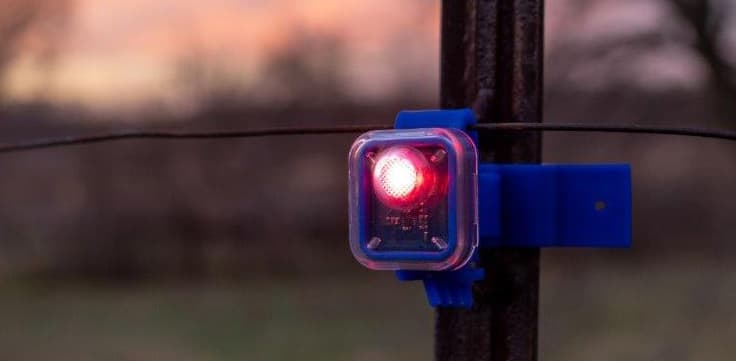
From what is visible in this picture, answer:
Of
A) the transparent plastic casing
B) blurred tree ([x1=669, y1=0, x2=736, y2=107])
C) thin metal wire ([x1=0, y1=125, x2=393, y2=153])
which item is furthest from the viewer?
blurred tree ([x1=669, y1=0, x2=736, y2=107])

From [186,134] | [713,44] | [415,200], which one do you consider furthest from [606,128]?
[713,44]

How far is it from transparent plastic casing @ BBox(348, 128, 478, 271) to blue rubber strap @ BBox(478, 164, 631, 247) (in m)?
0.08

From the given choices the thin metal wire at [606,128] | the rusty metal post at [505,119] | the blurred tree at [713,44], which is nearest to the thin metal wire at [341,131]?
the thin metal wire at [606,128]

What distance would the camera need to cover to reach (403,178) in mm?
756

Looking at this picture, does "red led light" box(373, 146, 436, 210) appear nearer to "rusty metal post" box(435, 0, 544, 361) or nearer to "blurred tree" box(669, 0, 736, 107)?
"rusty metal post" box(435, 0, 544, 361)

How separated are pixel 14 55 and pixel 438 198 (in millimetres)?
3830

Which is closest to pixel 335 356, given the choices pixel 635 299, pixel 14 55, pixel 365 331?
pixel 365 331

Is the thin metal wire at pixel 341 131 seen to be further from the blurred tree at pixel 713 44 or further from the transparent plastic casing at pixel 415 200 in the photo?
the blurred tree at pixel 713 44

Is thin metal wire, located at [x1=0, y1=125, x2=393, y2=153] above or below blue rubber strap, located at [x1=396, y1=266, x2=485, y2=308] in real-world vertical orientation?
above

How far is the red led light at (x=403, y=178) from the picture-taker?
0.75 m

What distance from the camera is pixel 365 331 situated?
4160mm

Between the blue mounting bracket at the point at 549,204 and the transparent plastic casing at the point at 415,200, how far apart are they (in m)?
0.04

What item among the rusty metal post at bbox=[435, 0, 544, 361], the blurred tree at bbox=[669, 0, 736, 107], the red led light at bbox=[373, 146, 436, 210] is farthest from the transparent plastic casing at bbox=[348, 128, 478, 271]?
the blurred tree at bbox=[669, 0, 736, 107]

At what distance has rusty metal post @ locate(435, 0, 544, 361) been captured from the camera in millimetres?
911
